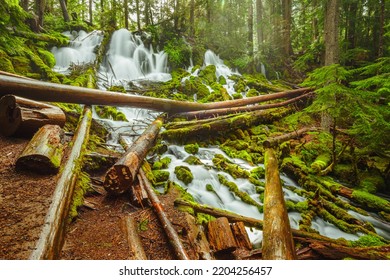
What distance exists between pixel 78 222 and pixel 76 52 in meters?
9.57

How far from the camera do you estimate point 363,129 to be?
419cm

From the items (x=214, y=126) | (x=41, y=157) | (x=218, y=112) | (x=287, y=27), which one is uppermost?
(x=287, y=27)

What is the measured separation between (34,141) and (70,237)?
50.1 inches

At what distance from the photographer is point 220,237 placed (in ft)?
7.90

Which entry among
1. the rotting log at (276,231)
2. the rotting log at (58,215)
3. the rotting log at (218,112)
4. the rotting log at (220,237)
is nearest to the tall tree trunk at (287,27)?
the rotting log at (218,112)

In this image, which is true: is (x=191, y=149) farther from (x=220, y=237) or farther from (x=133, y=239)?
(x=133, y=239)

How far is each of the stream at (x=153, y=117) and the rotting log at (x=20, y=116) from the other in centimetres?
172

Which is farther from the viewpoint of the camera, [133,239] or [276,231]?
[133,239]

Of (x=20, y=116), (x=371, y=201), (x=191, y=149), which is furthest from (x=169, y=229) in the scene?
(x=371, y=201)

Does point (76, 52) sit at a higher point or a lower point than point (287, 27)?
lower
